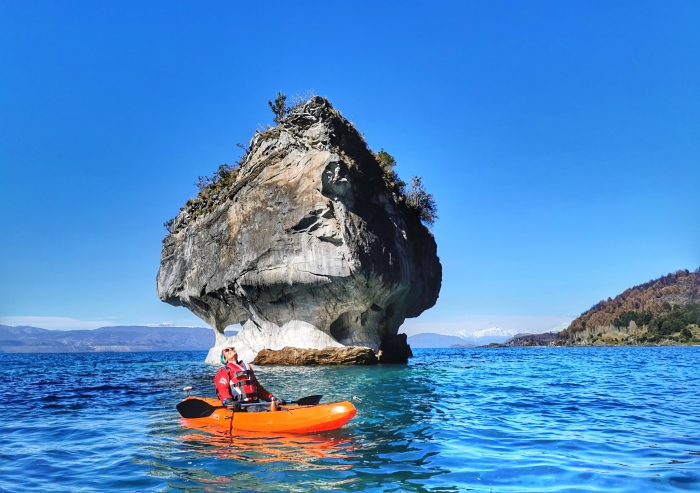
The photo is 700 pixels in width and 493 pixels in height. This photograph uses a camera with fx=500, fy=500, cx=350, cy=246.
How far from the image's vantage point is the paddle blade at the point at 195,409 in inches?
441

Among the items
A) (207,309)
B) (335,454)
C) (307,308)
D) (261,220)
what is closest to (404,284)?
(307,308)

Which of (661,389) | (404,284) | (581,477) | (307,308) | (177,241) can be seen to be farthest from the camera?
(177,241)

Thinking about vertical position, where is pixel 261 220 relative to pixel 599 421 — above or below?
above

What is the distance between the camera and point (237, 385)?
1173 centimetres

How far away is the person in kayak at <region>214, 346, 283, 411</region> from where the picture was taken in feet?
38.1

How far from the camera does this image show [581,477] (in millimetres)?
6891

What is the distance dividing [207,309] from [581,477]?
33.0 m

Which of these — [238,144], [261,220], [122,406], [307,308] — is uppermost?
[238,144]

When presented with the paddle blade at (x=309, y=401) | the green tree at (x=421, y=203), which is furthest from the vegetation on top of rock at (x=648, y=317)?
the paddle blade at (x=309, y=401)

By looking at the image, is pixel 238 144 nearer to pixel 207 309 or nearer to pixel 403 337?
pixel 207 309

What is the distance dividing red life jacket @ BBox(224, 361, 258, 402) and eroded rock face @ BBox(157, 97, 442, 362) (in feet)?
51.8

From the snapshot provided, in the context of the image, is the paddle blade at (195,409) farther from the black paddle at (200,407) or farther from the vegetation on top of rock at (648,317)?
the vegetation on top of rock at (648,317)

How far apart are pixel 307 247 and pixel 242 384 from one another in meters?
17.0

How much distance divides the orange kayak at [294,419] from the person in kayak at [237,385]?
75 cm
